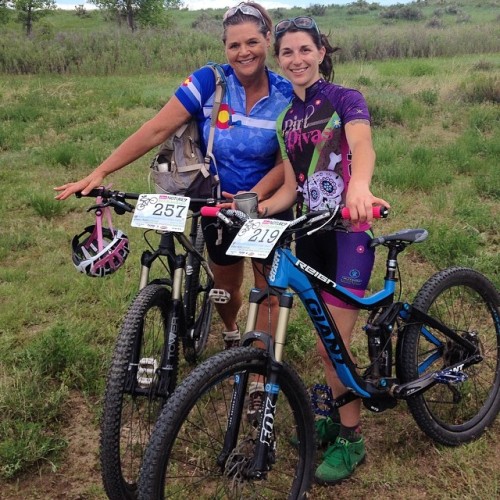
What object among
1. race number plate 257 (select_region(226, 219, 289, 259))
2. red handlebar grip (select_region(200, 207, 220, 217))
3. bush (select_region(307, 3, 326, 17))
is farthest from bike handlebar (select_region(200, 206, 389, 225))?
bush (select_region(307, 3, 326, 17))

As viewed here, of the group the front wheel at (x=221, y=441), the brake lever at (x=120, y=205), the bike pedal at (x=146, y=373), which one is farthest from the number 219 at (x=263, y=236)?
the bike pedal at (x=146, y=373)

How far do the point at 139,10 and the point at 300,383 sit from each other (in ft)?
129

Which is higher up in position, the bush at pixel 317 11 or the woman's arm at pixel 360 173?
the bush at pixel 317 11

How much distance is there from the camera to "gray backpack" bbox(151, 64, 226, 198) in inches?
120

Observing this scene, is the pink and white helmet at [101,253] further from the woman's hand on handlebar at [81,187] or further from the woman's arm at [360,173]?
the woman's arm at [360,173]

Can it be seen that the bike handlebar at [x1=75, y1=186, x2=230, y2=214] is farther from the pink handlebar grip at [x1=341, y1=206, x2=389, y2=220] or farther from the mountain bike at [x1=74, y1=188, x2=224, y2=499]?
the pink handlebar grip at [x1=341, y1=206, x2=389, y2=220]

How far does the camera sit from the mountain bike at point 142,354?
237 centimetres

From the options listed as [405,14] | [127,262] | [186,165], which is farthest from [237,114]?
[405,14]

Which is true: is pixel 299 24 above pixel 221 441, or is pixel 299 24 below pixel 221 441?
above

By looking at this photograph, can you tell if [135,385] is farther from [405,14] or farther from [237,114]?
[405,14]

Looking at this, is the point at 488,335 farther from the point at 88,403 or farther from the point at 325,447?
the point at 88,403

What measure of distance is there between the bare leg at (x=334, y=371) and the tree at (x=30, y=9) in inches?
1482

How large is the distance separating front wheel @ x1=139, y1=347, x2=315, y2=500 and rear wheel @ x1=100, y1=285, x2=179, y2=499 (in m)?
0.23

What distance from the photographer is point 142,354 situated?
2.69 m
